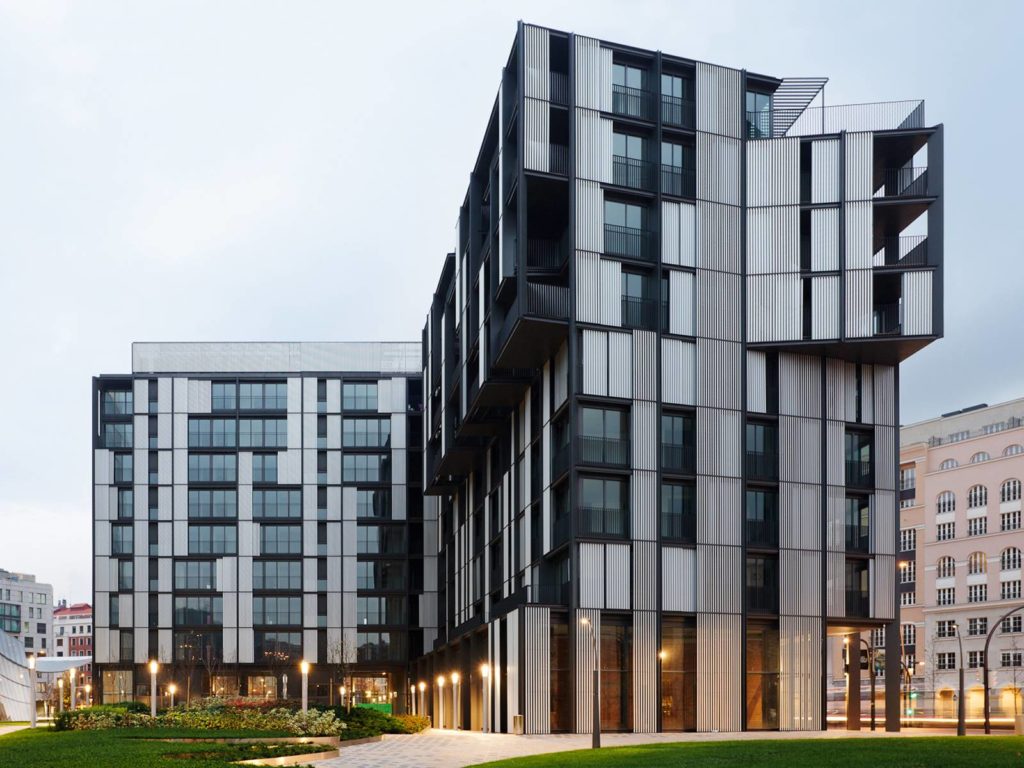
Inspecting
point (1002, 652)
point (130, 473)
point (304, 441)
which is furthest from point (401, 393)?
point (1002, 652)

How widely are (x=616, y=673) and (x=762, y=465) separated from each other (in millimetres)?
11887

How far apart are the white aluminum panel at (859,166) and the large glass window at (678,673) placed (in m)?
20.9

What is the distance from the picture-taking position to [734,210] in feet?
176

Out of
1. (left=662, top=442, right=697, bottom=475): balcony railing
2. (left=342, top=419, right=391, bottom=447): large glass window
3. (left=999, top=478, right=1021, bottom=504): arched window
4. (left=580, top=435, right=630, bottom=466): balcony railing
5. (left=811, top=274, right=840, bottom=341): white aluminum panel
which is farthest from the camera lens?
(left=999, top=478, right=1021, bottom=504): arched window

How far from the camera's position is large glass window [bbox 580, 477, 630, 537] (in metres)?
50.0

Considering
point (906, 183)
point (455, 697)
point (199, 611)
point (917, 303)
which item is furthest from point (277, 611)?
point (906, 183)

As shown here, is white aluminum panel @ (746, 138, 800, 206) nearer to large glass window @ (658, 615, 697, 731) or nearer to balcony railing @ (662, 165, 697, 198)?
balcony railing @ (662, 165, 697, 198)

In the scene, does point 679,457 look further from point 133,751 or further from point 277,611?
point 277,611

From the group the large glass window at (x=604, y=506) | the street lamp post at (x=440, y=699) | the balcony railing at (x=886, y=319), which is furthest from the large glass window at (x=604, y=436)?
the street lamp post at (x=440, y=699)

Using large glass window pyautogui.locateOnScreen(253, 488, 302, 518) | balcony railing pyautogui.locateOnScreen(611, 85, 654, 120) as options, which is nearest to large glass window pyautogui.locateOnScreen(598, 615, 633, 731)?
balcony railing pyautogui.locateOnScreen(611, 85, 654, 120)

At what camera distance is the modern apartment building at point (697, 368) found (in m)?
49.7

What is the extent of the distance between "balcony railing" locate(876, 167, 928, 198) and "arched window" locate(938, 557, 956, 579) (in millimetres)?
70686

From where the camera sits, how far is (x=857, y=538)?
54594 millimetres

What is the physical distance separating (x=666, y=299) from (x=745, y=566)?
40.9 feet
